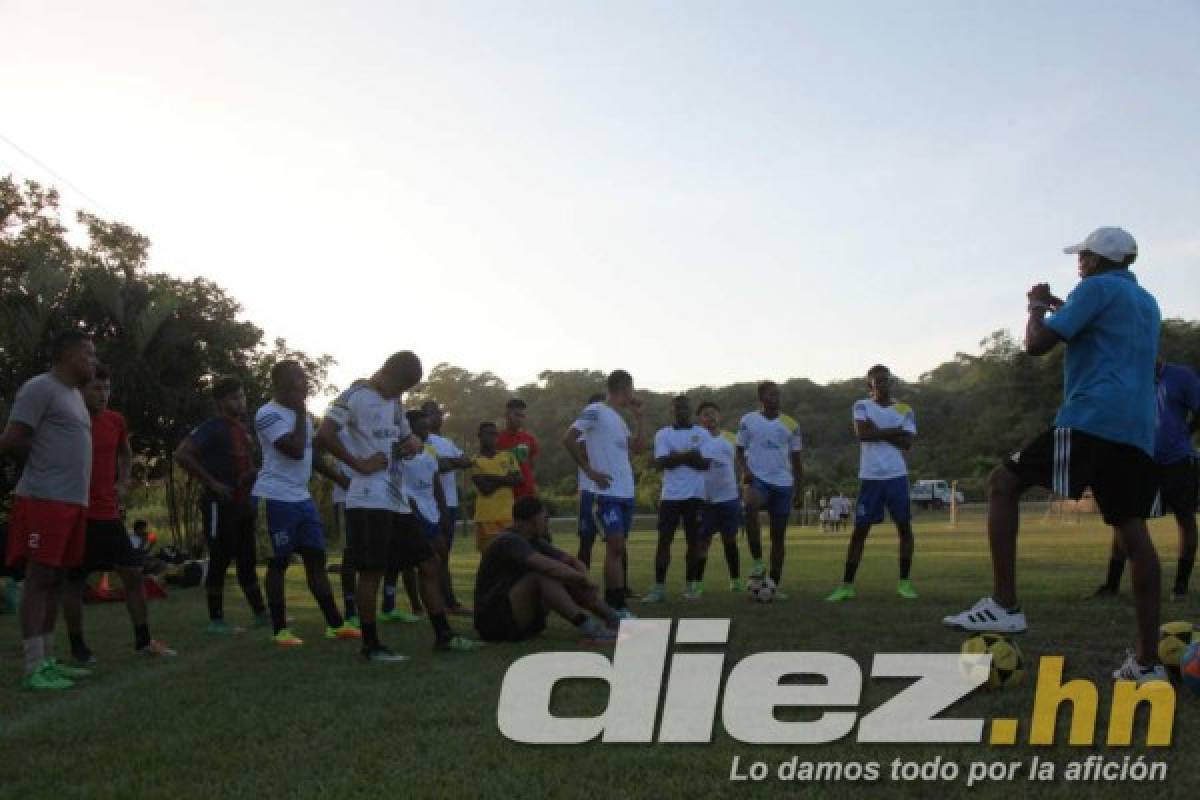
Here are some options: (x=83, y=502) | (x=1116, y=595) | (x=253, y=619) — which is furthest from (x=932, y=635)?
(x=253, y=619)

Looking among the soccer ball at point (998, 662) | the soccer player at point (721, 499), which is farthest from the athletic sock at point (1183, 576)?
the soccer ball at point (998, 662)

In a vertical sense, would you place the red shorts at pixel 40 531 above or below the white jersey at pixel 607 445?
below

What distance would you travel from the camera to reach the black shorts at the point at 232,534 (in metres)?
9.41

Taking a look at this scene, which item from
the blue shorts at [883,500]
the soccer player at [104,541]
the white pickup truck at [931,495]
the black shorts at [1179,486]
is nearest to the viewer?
the soccer player at [104,541]

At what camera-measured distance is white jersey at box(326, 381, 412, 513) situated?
283 inches

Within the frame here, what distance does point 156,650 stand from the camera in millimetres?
7855

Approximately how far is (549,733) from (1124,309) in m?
3.64

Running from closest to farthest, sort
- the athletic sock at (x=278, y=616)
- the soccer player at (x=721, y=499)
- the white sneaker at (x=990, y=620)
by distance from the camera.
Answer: the white sneaker at (x=990, y=620) → the athletic sock at (x=278, y=616) → the soccer player at (x=721, y=499)

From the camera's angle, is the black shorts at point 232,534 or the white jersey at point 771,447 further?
the white jersey at point 771,447

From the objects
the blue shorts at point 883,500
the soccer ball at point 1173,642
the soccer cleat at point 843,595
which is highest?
the blue shorts at point 883,500

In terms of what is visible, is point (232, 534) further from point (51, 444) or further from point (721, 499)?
point (721, 499)

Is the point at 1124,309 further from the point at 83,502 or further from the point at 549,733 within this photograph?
the point at 83,502

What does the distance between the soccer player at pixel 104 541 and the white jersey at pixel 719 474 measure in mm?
5953

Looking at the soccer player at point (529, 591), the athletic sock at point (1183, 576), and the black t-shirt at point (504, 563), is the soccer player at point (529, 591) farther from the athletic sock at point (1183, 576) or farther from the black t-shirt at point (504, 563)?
the athletic sock at point (1183, 576)
